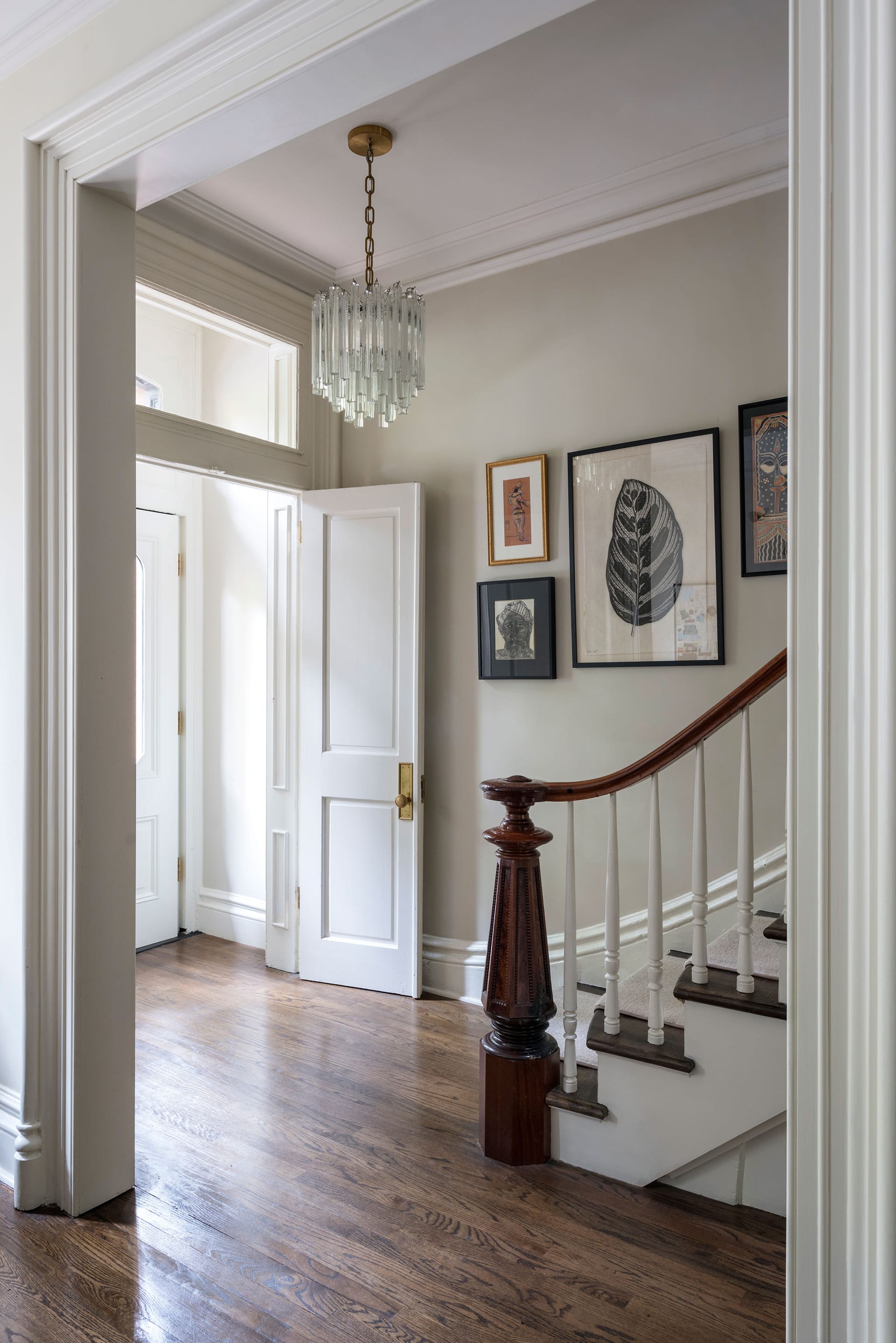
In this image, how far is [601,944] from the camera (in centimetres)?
318

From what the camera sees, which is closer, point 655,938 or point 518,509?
point 655,938

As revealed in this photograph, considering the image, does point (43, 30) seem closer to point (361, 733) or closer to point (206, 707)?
point (361, 733)

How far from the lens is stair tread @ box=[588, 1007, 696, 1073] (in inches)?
83.9

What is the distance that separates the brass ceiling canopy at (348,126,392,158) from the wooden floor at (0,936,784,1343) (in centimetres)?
313

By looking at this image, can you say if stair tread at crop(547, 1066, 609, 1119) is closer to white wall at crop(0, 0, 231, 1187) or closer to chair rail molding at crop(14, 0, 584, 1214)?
chair rail molding at crop(14, 0, 584, 1214)

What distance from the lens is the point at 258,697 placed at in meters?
4.24

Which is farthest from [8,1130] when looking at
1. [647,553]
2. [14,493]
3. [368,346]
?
[647,553]

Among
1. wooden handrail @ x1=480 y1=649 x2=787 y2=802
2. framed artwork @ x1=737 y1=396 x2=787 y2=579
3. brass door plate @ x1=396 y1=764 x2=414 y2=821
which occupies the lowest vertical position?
brass door plate @ x1=396 y1=764 x2=414 y2=821

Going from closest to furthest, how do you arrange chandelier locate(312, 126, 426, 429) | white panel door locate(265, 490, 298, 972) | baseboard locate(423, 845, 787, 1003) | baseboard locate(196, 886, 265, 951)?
1. chandelier locate(312, 126, 426, 429)
2. baseboard locate(423, 845, 787, 1003)
3. white panel door locate(265, 490, 298, 972)
4. baseboard locate(196, 886, 265, 951)

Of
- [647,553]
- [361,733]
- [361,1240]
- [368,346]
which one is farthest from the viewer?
[361,733]

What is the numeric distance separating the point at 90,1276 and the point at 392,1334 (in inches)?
27.8

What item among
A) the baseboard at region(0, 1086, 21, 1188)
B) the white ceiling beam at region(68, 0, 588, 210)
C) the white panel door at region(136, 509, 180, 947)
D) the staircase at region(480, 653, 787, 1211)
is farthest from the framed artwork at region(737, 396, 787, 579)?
the white panel door at region(136, 509, 180, 947)

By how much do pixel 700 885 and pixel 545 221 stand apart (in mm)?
2599

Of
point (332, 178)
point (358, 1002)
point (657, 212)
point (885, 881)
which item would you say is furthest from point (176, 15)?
point (358, 1002)
